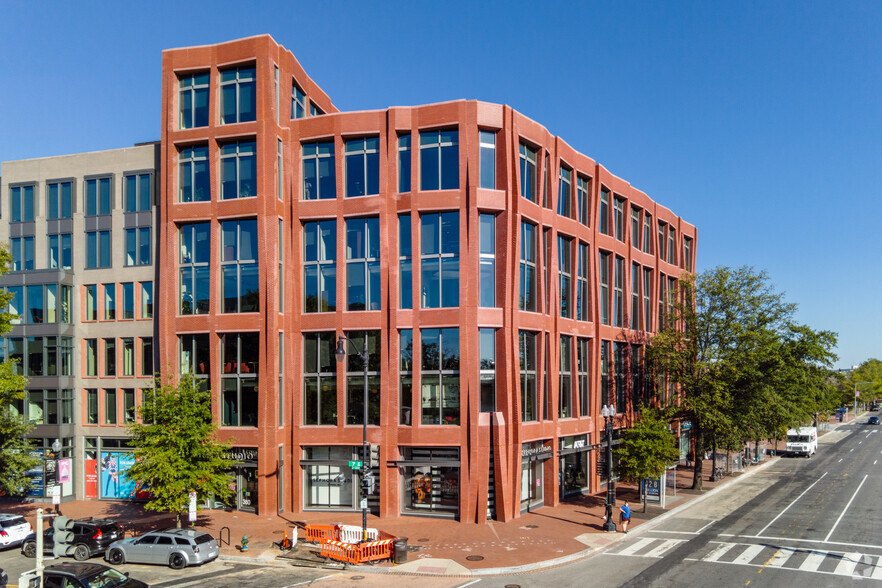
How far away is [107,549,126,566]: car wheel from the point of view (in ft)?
91.2

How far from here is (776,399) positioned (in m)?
44.3

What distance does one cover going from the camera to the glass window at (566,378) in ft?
139

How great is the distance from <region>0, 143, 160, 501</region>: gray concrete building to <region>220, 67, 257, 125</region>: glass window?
651cm

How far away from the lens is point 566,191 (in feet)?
143

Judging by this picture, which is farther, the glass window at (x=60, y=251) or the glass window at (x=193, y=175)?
the glass window at (x=60, y=251)

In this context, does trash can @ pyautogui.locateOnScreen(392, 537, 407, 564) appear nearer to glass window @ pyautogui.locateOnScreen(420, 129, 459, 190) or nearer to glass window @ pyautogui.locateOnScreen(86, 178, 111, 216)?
glass window @ pyautogui.locateOnScreen(420, 129, 459, 190)

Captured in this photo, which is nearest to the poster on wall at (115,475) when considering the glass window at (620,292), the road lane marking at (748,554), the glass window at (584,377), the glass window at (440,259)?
the glass window at (440,259)

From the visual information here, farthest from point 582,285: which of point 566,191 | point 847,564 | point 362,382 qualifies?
point 847,564

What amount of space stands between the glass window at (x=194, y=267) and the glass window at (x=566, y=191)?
69.0 ft

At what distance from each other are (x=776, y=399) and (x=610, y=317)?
1165cm

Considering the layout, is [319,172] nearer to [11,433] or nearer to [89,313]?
[89,313]

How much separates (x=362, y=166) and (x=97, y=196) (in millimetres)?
17853

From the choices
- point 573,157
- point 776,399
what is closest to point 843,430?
point 776,399

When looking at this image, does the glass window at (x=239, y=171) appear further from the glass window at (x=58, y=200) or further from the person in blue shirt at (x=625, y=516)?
the person in blue shirt at (x=625, y=516)
